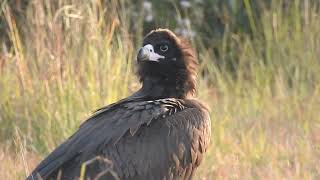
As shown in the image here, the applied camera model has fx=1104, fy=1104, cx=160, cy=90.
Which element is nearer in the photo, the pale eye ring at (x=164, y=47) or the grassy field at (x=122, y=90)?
the pale eye ring at (x=164, y=47)

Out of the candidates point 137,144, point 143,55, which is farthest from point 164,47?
point 137,144

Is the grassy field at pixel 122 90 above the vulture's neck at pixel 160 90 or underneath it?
underneath

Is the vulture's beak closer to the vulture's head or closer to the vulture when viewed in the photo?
the vulture's head

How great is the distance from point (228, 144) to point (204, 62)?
2328 millimetres

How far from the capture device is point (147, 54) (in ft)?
24.7

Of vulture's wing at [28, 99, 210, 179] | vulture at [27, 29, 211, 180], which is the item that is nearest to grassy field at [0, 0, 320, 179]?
vulture at [27, 29, 211, 180]

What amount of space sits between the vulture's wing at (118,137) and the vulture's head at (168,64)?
49 centimetres

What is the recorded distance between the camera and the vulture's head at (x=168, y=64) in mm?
7547

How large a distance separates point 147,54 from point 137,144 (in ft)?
2.84

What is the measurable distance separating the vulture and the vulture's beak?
1.11 feet

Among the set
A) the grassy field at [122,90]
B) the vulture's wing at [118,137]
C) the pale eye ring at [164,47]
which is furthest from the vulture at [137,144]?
the grassy field at [122,90]

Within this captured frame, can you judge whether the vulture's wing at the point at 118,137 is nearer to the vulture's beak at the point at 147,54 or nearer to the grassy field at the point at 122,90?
the vulture's beak at the point at 147,54

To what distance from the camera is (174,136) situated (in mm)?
6941

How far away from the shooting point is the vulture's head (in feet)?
24.8
